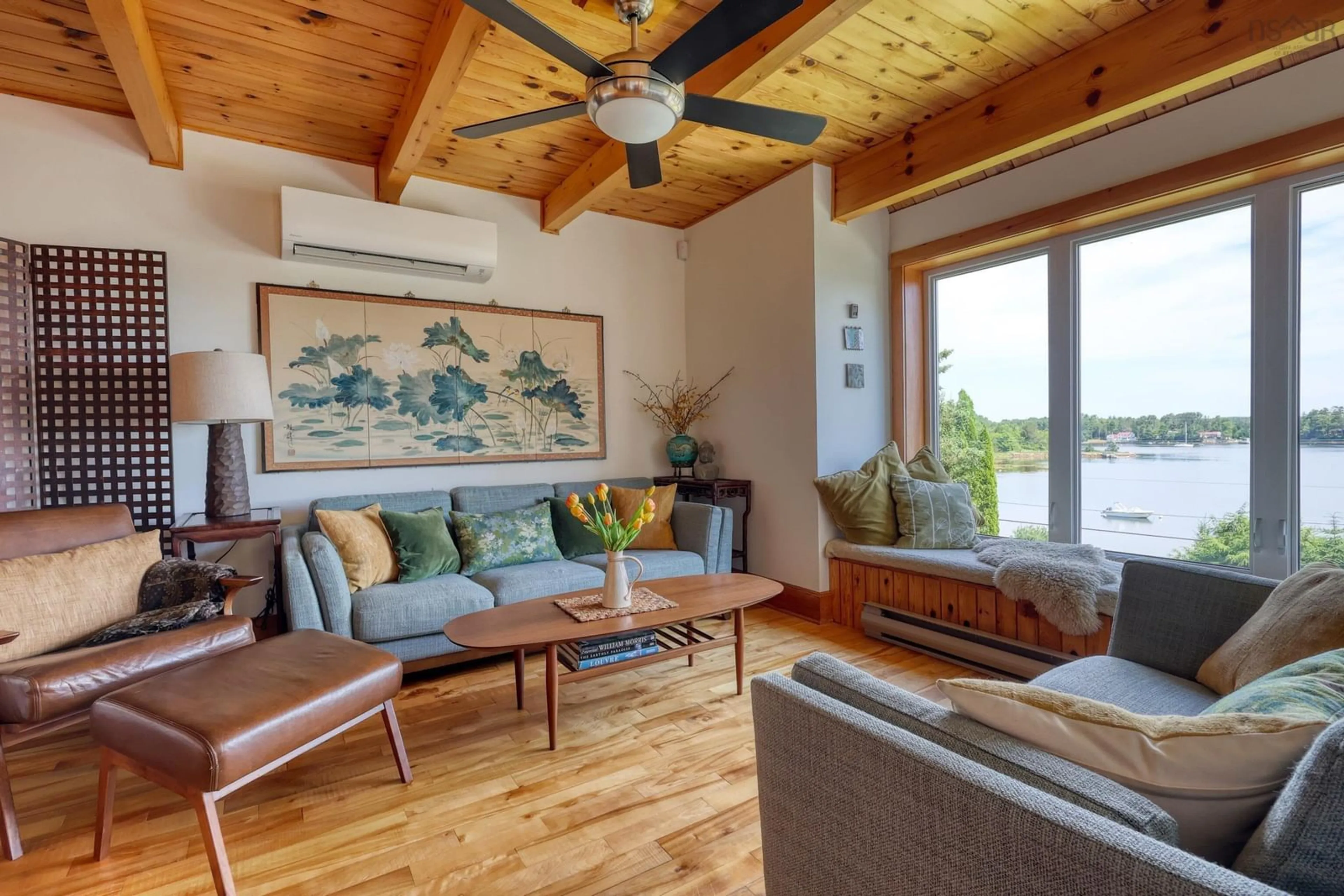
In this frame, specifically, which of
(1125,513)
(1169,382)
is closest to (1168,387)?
(1169,382)

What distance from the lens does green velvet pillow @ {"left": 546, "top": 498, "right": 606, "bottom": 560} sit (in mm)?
3678

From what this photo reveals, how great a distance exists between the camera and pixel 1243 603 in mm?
1771

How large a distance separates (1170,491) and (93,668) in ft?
13.8

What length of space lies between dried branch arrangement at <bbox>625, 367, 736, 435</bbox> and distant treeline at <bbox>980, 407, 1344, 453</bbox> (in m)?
1.86

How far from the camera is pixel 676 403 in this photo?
4.72 m

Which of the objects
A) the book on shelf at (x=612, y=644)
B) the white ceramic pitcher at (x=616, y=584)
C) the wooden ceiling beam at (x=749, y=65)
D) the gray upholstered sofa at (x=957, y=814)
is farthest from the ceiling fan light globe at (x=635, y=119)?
the book on shelf at (x=612, y=644)

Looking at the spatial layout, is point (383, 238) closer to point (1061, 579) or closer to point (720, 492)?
point (720, 492)

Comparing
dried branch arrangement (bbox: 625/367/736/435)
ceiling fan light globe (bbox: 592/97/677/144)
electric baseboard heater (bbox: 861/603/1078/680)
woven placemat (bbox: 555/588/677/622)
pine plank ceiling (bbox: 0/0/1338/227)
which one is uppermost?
pine plank ceiling (bbox: 0/0/1338/227)

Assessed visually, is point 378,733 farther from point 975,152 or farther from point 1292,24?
point 1292,24

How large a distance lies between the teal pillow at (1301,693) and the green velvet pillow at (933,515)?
228cm

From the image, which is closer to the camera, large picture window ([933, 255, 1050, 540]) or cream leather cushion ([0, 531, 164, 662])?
cream leather cushion ([0, 531, 164, 662])

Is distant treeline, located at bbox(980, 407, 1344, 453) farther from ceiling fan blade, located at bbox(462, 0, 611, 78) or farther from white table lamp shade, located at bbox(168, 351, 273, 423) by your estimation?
white table lamp shade, located at bbox(168, 351, 273, 423)

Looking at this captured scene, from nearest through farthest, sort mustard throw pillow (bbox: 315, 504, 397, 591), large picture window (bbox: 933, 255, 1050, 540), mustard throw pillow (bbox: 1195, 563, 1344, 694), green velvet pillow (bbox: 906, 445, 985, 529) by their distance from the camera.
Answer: mustard throw pillow (bbox: 1195, 563, 1344, 694) < mustard throw pillow (bbox: 315, 504, 397, 591) < large picture window (bbox: 933, 255, 1050, 540) < green velvet pillow (bbox: 906, 445, 985, 529)

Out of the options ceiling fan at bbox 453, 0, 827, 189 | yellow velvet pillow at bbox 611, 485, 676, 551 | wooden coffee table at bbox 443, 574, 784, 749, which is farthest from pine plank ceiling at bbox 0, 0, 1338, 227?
wooden coffee table at bbox 443, 574, 784, 749
